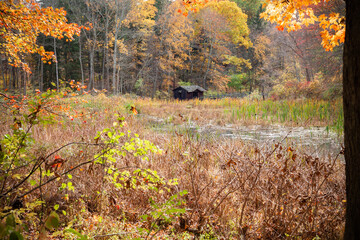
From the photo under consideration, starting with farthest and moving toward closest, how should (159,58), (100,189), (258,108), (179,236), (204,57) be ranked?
(204,57)
(159,58)
(258,108)
(100,189)
(179,236)

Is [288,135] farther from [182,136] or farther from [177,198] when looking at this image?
[177,198]

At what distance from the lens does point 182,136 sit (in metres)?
6.27

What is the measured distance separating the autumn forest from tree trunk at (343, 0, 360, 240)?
0.02 m

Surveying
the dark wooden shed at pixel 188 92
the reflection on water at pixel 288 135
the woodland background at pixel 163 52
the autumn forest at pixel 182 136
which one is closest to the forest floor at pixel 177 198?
the autumn forest at pixel 182 136

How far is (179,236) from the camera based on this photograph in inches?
91.7

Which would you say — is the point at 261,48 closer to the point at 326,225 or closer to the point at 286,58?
the point at 286,58

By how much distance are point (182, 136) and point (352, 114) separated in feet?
16.2

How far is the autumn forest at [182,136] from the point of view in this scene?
2.22 m

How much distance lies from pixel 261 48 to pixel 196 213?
108ft

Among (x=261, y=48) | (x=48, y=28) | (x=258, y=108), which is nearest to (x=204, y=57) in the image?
(x=261, y=48)

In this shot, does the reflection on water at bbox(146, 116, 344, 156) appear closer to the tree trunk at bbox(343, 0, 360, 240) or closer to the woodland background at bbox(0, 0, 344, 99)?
the tree trunk at bbox(343, 0, 360, 240)

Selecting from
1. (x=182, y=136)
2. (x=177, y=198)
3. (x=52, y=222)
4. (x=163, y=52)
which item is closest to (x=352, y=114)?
(x=52, y=222)

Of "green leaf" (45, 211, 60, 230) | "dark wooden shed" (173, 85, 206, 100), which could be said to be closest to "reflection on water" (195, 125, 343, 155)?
"green leaf" (45, 211, 60, 230)

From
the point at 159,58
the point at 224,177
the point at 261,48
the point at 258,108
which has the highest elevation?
the point at 261,48
